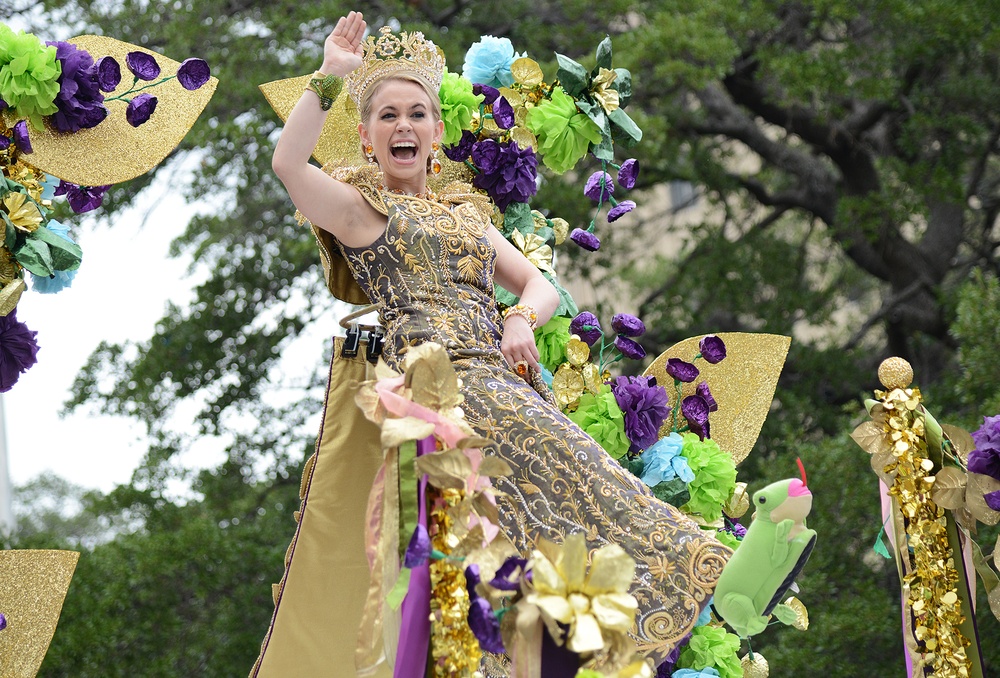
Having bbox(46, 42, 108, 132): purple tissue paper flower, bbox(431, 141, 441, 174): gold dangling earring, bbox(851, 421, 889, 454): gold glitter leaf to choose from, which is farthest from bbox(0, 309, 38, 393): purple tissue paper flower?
bbox(851, 421, 889, 454): gold glitter leaf

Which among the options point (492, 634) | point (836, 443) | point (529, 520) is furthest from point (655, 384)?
point (836, 443)

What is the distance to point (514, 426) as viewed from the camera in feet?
9.82

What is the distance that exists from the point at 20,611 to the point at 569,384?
1.66 m

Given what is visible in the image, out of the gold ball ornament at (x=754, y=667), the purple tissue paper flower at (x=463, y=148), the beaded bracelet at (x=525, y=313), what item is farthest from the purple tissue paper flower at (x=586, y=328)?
the gold ball ornament at (x=754, y=667)

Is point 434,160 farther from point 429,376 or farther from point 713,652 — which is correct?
point 713,652

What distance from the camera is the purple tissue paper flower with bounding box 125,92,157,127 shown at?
3.55 m

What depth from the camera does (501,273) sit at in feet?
11.6

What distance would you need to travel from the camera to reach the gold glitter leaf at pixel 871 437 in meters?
3.04

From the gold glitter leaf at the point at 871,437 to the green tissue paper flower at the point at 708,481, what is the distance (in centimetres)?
71

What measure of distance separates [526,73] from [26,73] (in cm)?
→ 165

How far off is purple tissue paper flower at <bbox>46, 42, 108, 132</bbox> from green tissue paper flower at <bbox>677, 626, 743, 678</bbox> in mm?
2194

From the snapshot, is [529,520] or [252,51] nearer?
[529,520]

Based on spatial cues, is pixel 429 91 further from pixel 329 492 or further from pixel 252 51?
pixel 252 51

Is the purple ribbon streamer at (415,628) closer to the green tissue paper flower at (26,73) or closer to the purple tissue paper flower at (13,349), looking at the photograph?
the purple tissue paper flower at (13,349)
